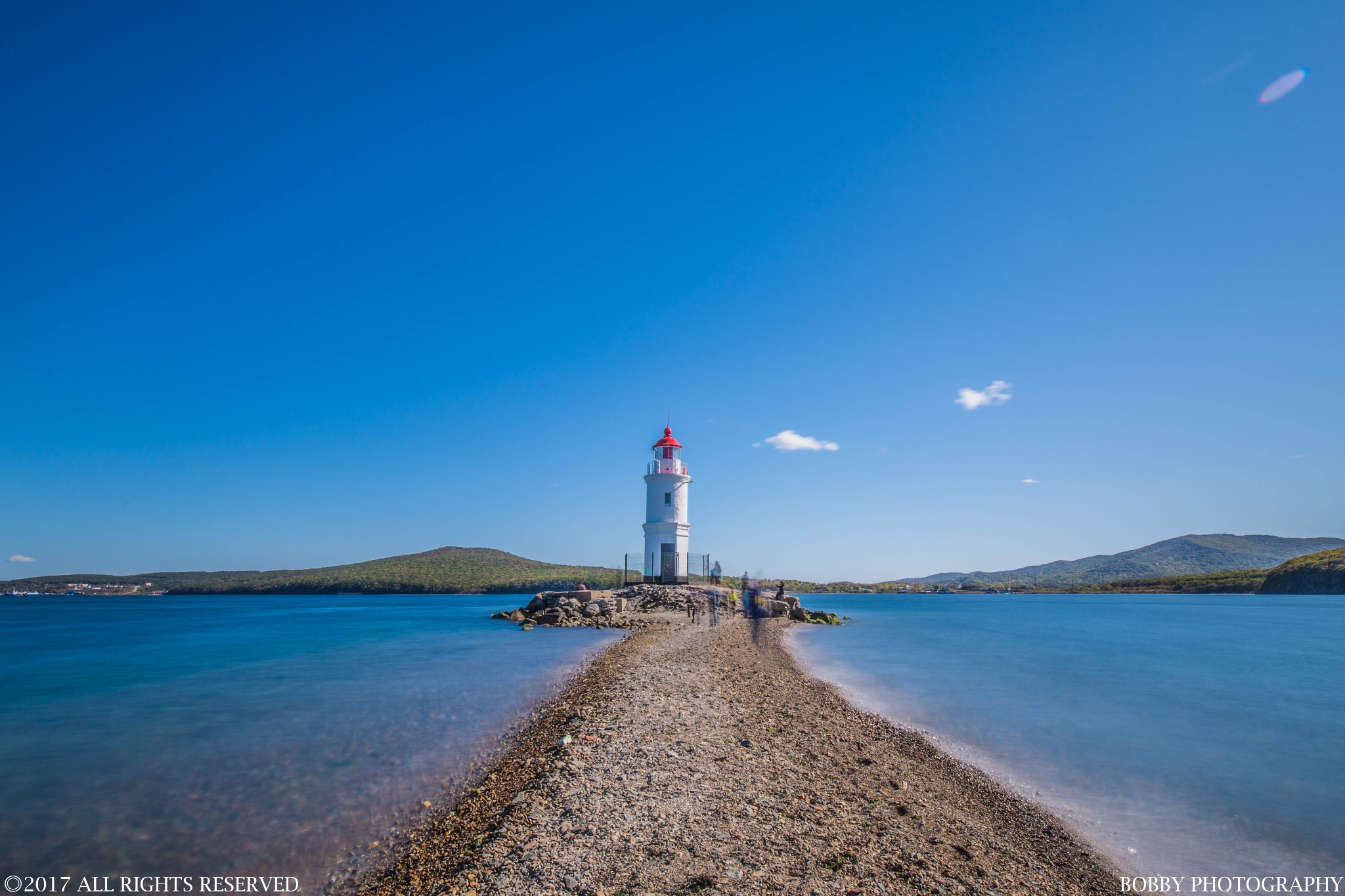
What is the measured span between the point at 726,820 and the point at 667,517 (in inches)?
1117

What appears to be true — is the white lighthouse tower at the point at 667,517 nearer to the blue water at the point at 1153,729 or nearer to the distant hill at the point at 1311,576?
the blue water at the point at 1153,729

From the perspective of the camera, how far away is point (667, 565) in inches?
1366

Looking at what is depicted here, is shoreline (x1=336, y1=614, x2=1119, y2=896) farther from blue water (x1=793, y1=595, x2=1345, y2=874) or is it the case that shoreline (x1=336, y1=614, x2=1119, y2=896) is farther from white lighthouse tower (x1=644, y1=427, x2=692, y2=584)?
white lighthouse tower (x1=644, y1=427, x2=692, y2=584)

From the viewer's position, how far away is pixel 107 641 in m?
31.0

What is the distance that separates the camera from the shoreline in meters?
4.59

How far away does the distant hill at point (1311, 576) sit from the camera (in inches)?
3332

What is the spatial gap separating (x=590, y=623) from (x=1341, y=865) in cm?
2692

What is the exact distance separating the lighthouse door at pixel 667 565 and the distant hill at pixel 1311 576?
100 metres

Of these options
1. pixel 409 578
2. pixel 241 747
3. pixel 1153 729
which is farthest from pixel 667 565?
pixel 409 578

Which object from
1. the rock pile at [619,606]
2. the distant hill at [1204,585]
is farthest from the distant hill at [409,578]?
the distant hill at [1204,585]

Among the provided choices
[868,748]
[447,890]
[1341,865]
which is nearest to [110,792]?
[447,890]

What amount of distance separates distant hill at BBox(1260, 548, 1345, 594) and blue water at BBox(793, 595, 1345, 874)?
263 ft

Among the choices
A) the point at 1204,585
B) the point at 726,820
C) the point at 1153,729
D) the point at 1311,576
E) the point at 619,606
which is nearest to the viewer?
the point at 726,820

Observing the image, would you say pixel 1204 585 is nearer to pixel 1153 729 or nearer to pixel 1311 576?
pixel 1311 576
